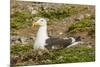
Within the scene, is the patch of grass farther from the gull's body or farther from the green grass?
the green grass

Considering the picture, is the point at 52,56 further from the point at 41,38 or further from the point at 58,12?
the point at 58,12

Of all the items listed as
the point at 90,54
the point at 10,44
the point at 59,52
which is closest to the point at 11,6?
the point at 10,44

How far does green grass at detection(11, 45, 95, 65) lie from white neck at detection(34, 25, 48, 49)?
2.8 inches

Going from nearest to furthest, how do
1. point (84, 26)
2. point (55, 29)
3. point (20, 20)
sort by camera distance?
point (20, 20) < point (55, 29) < point (84, 26)

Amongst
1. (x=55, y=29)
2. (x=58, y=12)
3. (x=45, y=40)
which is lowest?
(x=45, y=40)

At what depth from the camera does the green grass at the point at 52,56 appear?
184 cm

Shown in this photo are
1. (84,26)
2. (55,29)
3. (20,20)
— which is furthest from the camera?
(84,26)

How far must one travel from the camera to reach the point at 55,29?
1.97 m

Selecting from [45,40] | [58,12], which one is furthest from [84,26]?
[45,40]

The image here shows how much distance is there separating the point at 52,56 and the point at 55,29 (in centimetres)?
27

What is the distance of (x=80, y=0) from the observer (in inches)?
81.4

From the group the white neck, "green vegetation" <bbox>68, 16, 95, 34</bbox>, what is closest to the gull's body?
the white neck

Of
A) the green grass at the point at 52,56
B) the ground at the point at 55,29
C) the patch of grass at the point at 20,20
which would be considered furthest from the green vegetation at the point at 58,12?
the green grass at the point at 52,56

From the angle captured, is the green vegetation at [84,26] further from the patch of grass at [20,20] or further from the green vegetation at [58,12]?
the patch of grass at [20,20]
